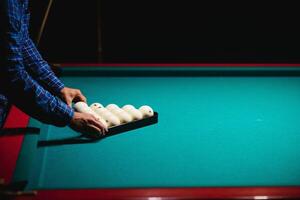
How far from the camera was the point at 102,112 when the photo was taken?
1738 millimetres

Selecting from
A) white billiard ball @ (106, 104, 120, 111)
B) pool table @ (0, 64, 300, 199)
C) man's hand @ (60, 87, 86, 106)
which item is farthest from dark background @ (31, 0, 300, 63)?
white billiard ball @ (106, 104, 120, 111)

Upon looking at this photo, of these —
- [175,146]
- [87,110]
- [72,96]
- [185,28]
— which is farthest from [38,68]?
[185,28]

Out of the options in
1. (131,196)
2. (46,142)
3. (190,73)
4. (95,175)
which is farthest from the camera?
(190,73)

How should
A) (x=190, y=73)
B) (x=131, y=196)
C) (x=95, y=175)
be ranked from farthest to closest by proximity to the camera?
1. (x=190, y=73)
2. (x=95, y=175)
3. (x=131, y=196)

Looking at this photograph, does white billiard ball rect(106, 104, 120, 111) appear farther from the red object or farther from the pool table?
the red object

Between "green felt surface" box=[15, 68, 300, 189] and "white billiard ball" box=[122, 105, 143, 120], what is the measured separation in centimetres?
7

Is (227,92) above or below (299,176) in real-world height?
above

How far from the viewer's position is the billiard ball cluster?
5.52 ft

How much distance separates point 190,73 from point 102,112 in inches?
30.6

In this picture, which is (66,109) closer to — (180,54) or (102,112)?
(102,112)

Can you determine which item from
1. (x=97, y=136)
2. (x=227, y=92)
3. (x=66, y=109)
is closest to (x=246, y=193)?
(x=97, y=136)

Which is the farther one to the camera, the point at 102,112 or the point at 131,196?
the point at 102,112

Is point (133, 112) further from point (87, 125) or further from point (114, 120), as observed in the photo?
point (87, 125)

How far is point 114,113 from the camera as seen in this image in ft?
5.74
